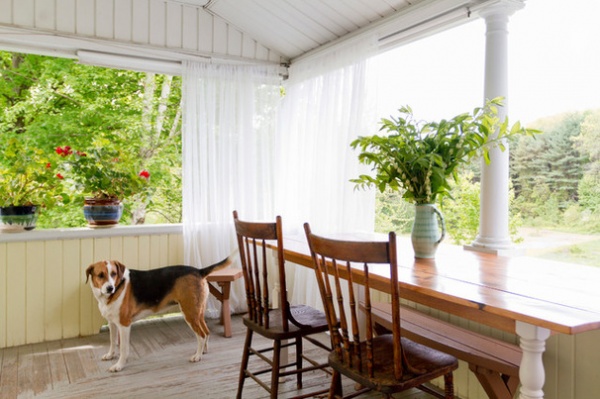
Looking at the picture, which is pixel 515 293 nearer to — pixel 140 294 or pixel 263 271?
pixel 263 271

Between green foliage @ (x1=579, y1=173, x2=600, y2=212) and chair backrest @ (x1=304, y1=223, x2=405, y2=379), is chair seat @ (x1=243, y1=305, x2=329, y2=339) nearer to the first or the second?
chair backrest @ (x1=304, y1=223, x2=405, y2=379)

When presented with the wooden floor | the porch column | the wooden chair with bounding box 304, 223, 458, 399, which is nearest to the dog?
the wooden floor

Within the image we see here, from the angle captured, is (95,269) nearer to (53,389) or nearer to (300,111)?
(53,389)

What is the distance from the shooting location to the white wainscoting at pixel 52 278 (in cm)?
343

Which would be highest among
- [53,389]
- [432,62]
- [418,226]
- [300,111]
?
[432,62]

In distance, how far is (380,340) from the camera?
6.52ft

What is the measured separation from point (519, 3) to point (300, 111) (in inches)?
79.9

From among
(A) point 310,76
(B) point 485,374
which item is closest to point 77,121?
(A) point 310,76

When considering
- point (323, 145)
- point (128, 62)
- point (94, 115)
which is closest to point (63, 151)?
point (128, 62)

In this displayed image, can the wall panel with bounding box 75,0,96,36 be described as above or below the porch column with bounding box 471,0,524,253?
above

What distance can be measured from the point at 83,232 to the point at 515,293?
316cm

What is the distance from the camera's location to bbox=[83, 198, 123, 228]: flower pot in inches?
149

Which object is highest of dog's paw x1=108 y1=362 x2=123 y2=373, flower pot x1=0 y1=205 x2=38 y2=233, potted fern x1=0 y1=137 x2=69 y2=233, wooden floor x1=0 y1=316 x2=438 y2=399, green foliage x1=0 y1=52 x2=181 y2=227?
green foliage x1=0 y1=52 x2=181 y2=227

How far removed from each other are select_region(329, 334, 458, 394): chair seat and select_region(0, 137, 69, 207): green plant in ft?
8.87
